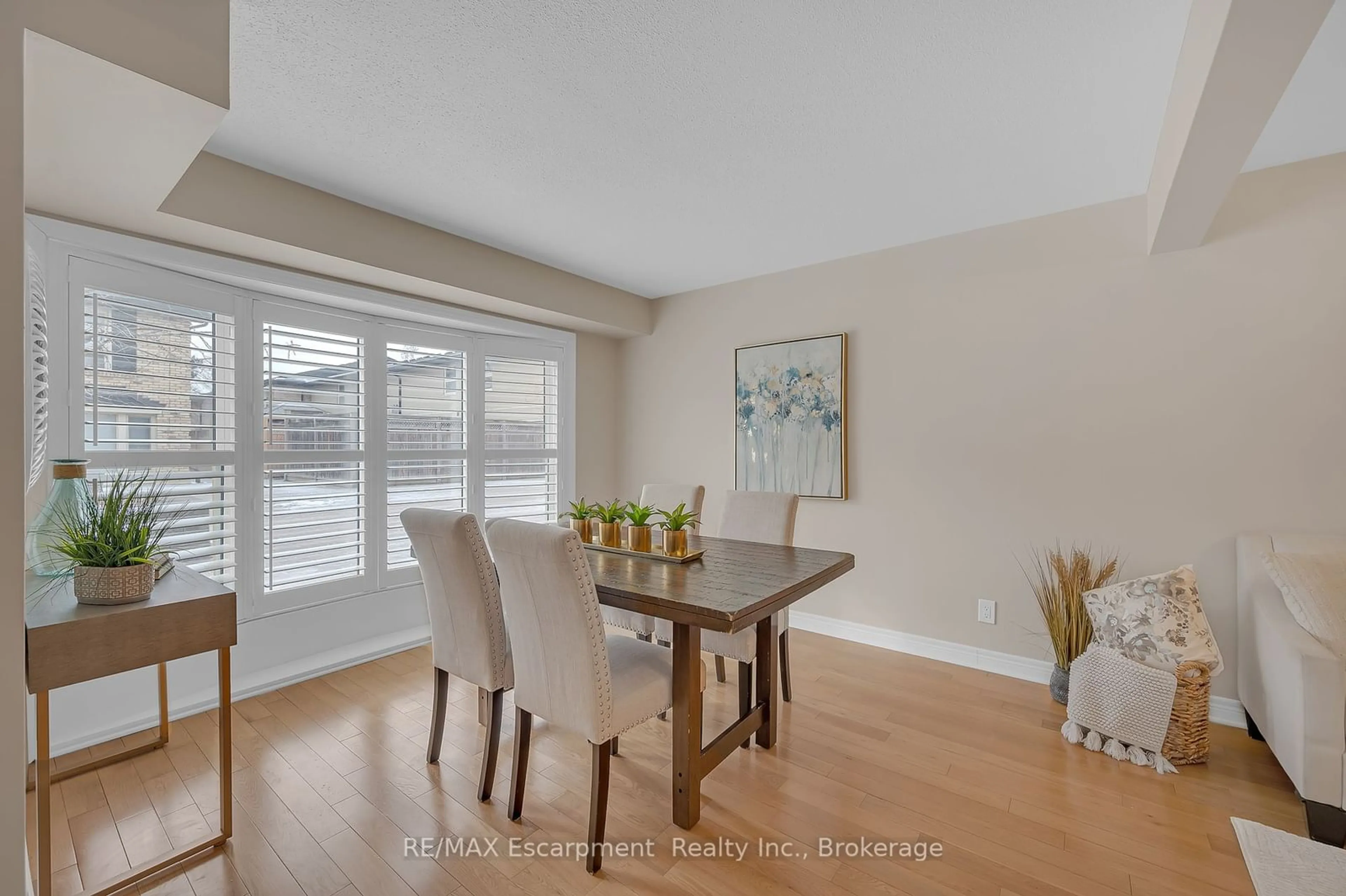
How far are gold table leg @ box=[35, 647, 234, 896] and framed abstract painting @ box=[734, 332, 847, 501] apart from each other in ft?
9.11

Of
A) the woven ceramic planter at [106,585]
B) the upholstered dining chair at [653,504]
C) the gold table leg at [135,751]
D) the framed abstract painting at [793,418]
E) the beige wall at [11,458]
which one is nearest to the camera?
the beige wall at [11,458]

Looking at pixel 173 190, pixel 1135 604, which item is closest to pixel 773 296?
pixel 1135 604

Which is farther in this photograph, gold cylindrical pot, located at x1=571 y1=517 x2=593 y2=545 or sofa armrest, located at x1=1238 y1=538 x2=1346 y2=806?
gold cylindrical pot, located at x1=571 y1=517 x2=593 y2=545

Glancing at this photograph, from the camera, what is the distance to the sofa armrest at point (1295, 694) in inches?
70.2

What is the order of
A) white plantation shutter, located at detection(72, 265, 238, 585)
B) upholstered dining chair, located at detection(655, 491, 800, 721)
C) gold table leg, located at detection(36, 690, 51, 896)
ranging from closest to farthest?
1. gold table leg, located at detection(36, 690, 51, 896)
2. white plantation shutter, located at detection(72, 265, 238, 585)
3. upholstered dining chair, located at detection(655, 491, 800, 721)

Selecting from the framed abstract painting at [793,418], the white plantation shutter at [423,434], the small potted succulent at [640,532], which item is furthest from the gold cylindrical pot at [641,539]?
the white plantation shutter at [423,434]

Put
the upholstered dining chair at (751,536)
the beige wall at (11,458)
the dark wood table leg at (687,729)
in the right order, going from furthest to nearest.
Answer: the upholstered dining chair at (751,536) < the dark wood table leg at (687,729) < the beige wall at (11,458)

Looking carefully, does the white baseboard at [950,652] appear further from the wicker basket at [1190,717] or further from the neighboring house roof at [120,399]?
the neighboring house roof at [120,399]

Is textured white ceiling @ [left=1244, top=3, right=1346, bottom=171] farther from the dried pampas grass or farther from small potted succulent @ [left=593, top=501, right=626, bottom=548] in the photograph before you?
small potted succulent @ [left=593, top=501, right=626, bottom=548]

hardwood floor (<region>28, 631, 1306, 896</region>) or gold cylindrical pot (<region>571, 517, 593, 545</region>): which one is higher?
gold cylindrical pot (<region>571, 517, 593, 545</region>)

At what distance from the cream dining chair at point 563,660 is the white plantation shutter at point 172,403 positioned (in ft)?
6.25

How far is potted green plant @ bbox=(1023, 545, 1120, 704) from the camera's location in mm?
2711

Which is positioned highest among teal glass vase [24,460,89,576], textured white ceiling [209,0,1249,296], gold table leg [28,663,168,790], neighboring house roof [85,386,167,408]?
textured white ceiling [209,0,1249,296]

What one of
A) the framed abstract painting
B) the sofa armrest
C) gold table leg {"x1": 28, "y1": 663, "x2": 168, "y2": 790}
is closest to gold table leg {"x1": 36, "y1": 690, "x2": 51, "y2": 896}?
gold table leg {"x1": 28, "y1": 663, "x2": 168, "y2": 790}
